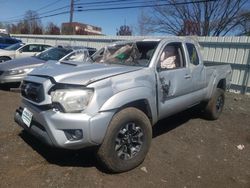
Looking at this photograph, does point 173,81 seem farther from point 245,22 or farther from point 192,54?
point 245,22

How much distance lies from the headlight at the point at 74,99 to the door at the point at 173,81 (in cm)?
132

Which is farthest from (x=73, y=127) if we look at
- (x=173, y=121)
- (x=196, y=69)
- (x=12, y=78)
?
(x=12, y=78)

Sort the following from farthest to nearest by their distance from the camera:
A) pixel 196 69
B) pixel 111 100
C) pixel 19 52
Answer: pixel 19 52 < pixel 196 69 < pixel 111 100

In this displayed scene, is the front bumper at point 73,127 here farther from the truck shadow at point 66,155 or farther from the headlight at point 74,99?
the truck shadow at point 66,155

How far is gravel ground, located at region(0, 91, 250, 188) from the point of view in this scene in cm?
350

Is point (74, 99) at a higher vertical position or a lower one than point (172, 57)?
lower

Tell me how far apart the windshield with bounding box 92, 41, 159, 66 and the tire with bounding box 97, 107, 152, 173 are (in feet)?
3.18

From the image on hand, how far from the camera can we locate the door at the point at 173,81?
4309 millimetres

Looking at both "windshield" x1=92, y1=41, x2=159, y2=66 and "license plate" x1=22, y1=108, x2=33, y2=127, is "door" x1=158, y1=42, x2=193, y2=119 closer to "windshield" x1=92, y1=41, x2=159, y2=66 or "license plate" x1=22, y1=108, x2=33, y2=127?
"windshield" x1=92, y1=41, x2=159, y2=66

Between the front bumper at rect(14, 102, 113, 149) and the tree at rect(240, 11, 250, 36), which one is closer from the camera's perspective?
the front bumper at rect(14, 102, 113, 149)

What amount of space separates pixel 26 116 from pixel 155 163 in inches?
75.9

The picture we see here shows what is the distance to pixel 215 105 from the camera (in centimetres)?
629

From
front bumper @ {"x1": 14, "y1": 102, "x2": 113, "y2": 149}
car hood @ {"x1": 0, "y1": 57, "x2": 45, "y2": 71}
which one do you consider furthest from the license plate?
car hood @ {"x1": 0, "y1": 57, "x2": 45, "y2": 71}

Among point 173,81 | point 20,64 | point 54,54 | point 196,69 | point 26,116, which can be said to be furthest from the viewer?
point 54,54
